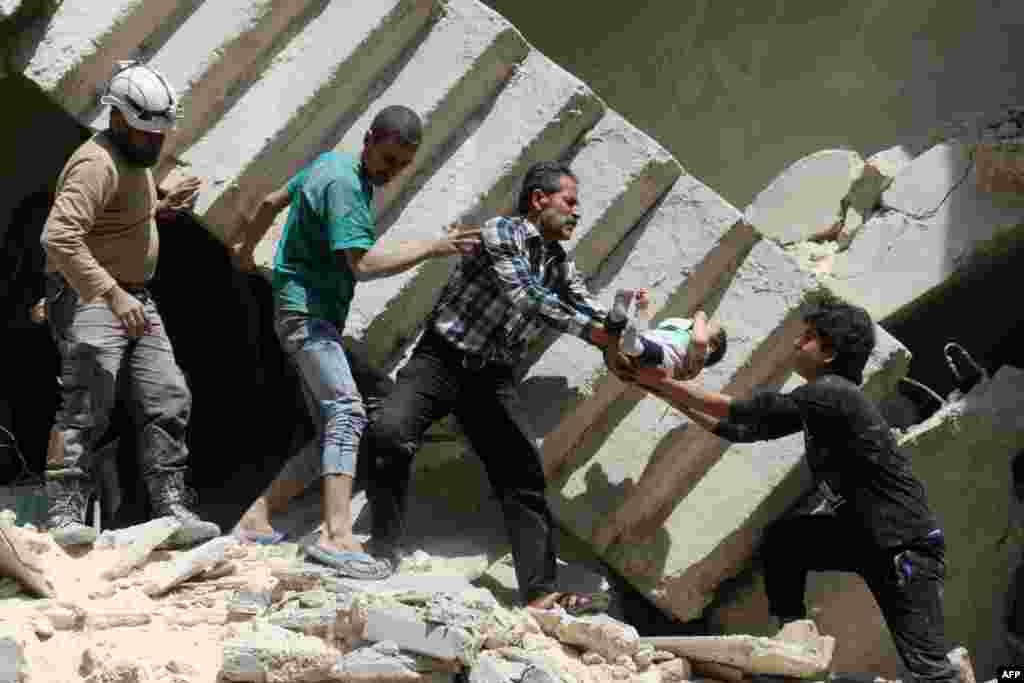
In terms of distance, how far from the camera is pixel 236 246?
→ 270 inches

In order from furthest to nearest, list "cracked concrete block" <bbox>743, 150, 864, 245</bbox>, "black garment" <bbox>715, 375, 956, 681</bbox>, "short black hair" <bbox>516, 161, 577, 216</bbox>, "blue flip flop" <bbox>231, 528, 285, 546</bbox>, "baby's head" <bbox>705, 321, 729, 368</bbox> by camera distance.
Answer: "cracked concrete block" <bbox>743, 150, 864, 245</bbox>
"baby's head" <bbox>705, 321, 729, 368</bbox>
"blue flip flop" <bbox>231, 528, 285, 546</bbox>
"short black hair" <bbox>516, 161, 577, 216</bbox>
"black garment" <bbox>715, 375, 956, 681</bbox>

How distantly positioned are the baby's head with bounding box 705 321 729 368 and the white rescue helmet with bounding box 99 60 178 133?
2148 millimetres

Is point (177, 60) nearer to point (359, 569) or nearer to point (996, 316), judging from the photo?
point (359, 569)

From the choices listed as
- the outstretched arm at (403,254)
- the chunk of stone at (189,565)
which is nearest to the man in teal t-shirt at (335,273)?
the outstretched arm at (403,254)

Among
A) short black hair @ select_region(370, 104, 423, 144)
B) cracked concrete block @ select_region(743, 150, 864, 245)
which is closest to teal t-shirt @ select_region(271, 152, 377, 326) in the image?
short black hair @ select_region(370, 104, 423, 144)

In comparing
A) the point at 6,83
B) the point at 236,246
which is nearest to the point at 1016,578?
the point at 236,246

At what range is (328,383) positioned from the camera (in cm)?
634

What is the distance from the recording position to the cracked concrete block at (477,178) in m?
6.79

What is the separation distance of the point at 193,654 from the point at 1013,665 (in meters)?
3.65

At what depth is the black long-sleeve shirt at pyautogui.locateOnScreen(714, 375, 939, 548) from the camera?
6070 mm

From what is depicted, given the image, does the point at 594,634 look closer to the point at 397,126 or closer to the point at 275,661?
the point at 275,661

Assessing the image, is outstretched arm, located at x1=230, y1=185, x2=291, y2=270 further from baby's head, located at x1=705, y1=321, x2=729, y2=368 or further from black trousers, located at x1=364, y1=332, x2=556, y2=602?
baby's head, located at x1=705, y1=321, x2=729, y2=368

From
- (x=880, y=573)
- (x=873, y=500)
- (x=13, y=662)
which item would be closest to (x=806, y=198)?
(x=873, y=500)

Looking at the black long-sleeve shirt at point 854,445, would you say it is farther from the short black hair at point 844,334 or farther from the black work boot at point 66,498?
the black work boot at point 66,498
